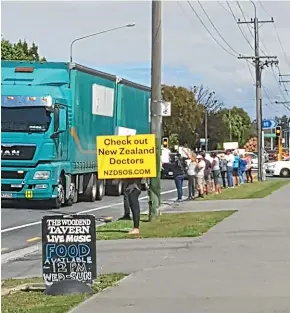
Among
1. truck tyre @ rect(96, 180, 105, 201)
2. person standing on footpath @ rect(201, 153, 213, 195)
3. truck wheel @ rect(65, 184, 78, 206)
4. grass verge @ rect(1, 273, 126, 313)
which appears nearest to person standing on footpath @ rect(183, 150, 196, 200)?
person standing on footpath @ rect(201, 153, 213, 195)

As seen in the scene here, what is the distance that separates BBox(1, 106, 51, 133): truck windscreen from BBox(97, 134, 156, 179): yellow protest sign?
6.92 metres

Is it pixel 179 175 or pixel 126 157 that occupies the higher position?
pixel 126 157

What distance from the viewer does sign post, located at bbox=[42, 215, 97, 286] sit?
10031mm

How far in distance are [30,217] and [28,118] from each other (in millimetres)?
3142

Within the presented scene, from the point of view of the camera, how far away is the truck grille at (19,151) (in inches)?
948

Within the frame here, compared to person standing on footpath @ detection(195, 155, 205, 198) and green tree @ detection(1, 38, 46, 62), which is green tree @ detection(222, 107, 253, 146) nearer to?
green tree @ detection(1, 38, 46, 62)

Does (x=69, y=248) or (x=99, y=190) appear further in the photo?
(x=99, y=190)

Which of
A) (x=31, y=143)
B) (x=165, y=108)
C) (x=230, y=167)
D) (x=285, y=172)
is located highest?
(x=165, y=108)

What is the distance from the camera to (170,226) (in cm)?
1864

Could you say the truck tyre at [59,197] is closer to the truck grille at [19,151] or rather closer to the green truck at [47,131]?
the green truck at [47,131]

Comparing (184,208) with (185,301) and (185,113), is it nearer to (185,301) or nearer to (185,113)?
(185,301)

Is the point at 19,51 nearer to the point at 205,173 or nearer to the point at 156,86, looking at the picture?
the point at 205,173

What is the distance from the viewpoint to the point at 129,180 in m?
17.3

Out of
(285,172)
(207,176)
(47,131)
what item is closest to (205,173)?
(207,176)
